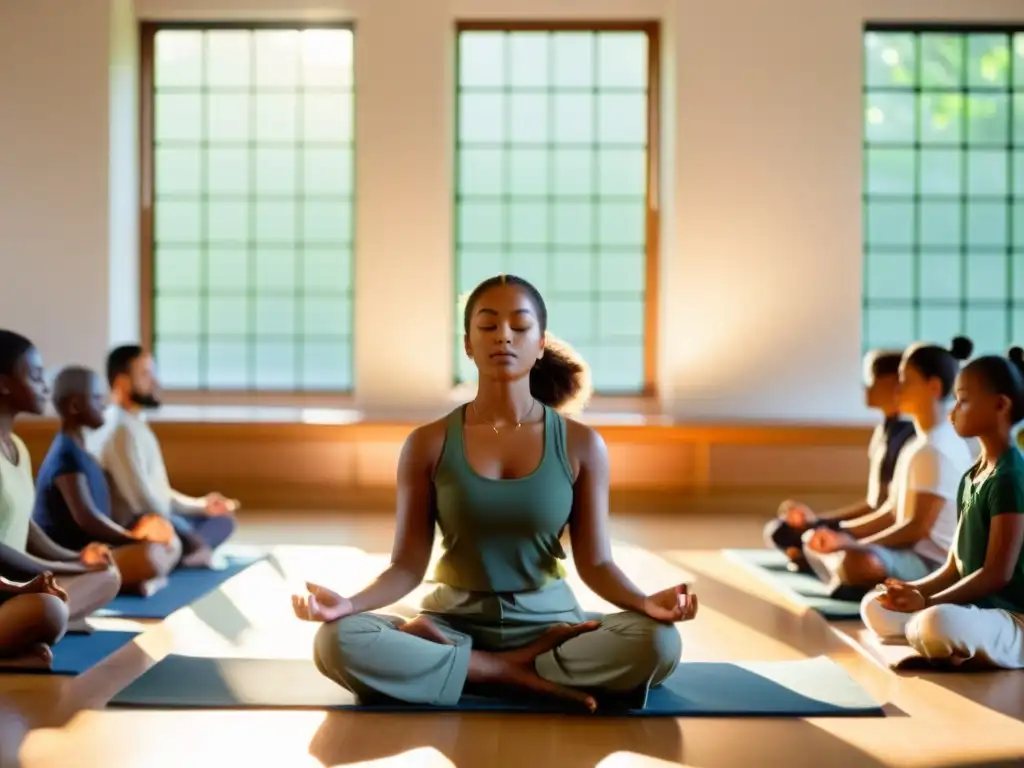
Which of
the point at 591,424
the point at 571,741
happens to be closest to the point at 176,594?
the point at 571,741

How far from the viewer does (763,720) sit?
2713 mm

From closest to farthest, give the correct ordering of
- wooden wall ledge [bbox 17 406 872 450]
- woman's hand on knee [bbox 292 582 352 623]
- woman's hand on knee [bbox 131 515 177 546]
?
1. woman's hand on knee [bbox 292 582 352 623]
2. woman's hand on knee [bbox 131 515 177 546]
3. wooden wall ledge [bbox 17 406 872 450]

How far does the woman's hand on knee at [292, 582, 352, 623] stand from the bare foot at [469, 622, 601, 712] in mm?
320

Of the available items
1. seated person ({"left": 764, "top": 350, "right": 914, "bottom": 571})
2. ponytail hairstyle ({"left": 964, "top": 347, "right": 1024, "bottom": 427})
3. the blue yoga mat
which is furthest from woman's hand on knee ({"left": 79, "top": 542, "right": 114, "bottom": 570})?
seated person ({"left": 764, "top": 350, "right": 914, "bottom": 571})

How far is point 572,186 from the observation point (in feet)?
24.6

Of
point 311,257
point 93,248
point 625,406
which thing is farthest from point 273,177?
point 625,406

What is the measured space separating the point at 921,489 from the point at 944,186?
4.09 meters

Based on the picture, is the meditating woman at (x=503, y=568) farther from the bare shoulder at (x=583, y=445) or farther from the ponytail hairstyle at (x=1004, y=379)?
the ponytail hairstyle at (x=1004, y=379)

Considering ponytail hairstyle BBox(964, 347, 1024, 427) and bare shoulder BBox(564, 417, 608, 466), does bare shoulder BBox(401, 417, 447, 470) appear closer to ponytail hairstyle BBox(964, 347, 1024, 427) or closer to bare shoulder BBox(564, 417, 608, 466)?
bare shoulder BBox(564, 417, 608, 466)

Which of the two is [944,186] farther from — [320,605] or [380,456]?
[320,605]

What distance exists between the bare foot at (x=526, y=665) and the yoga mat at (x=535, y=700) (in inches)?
1.4

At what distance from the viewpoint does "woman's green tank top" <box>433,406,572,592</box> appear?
9.15 feet

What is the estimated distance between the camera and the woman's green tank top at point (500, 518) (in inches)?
110

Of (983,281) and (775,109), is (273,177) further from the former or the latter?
(983,281)
